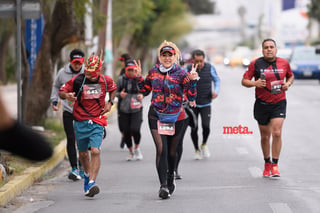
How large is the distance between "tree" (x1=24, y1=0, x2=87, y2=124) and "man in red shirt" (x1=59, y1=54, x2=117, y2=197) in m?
5.81

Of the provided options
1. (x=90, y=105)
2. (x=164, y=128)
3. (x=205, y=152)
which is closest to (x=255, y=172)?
(x=205, y=152)

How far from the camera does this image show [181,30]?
216 feet

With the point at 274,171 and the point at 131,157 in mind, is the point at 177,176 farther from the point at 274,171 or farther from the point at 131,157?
the point at 131,157

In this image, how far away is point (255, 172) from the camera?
11320mm

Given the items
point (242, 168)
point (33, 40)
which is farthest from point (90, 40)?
point (242, 168)

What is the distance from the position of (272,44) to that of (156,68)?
1.96 m

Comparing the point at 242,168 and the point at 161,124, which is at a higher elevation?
the point at 161,124

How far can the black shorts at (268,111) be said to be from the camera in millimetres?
10531

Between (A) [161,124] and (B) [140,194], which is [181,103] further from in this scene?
(B) [140,194]

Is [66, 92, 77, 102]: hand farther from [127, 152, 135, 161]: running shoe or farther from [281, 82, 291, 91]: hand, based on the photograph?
[127, 152, 135, 161]: running shoe

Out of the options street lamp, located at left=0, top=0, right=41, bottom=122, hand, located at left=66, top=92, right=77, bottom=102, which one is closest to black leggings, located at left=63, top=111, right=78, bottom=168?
street lamp, located at left=0, top=0, right=41, bottom=122

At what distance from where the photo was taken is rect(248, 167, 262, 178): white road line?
36.0 feet

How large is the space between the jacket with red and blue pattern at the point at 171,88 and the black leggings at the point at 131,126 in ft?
13.5

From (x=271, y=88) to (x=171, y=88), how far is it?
6.25ft
